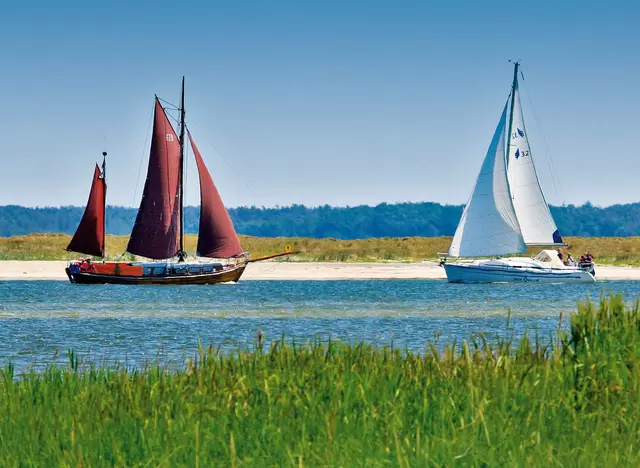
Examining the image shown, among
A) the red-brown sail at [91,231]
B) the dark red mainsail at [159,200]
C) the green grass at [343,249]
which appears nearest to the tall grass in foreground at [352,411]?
the dark red mainsail at [159,200]

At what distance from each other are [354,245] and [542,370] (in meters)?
99.1

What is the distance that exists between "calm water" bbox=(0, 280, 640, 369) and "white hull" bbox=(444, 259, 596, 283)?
32.2 inches

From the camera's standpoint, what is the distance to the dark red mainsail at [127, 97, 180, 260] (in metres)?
63.5

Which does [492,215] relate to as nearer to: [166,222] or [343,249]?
[166,222]

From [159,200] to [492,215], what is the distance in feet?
69.1

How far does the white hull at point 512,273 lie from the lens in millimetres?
64188

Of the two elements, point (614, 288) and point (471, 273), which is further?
point (614, 288)

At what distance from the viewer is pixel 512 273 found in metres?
64.1

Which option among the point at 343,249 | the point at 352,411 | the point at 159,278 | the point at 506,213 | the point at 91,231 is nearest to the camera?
the point at 352,411

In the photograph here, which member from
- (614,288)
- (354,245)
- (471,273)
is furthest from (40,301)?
(354,245)

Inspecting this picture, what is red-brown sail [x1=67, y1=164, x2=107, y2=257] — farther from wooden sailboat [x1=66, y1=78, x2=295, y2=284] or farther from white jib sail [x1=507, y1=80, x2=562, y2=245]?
white jib sail [x1=507, y1=80, x2=562, y2=245]

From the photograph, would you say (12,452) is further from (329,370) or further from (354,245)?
(354,245)

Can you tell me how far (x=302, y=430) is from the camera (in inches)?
431

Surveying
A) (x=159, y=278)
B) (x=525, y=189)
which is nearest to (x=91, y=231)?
(x=159, y=278)
